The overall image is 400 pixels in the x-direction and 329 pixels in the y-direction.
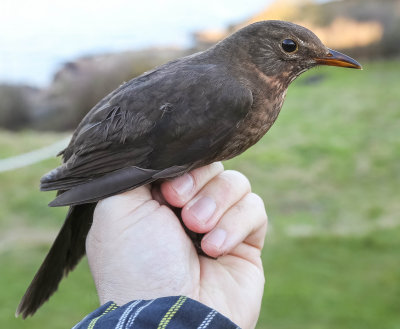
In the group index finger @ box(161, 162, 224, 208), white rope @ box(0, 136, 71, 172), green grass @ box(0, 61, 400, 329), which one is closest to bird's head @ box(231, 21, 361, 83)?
index finger @ box(161, 162, 224, 208)

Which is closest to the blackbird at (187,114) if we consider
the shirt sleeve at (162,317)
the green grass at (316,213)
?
Answer: the shirt sleeve at (162,317)

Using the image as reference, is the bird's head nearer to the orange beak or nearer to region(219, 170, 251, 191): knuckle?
the orange beak

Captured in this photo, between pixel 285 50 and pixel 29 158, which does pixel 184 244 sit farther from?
pixel 29 158

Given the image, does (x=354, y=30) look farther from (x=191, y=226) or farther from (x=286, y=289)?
(x=191, y=226)

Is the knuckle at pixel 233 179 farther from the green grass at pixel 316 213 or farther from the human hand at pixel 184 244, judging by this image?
the green grass at pixel 316 213

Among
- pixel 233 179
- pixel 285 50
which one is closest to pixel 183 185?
pixel 233 179

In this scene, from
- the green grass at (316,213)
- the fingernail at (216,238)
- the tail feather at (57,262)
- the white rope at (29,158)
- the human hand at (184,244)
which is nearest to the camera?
the human hand at (184,244)
